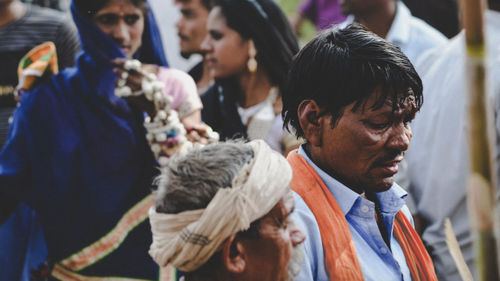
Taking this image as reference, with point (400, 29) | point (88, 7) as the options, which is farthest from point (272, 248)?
point (400, 29)

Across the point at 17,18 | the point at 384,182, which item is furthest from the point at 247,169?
the point at 17,18

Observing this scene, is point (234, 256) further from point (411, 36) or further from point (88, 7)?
point (411, 36)

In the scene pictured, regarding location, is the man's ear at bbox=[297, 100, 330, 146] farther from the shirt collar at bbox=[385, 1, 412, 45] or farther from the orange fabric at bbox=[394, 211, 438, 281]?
the shirt collar at bbox=[385, 1, 412, 45]

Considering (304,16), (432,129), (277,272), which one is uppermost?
(277,272)

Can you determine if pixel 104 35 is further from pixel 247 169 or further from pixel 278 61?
pixel 247 169

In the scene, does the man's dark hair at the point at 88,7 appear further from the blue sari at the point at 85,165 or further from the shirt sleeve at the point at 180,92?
the shirt sleeve at the point at 180,92

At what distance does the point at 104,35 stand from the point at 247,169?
Result: 2.15 m

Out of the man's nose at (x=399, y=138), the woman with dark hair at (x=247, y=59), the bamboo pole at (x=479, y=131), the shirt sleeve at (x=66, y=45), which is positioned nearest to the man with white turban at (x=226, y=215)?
the man's nose at (x=399, y=138)

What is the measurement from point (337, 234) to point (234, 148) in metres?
0.43

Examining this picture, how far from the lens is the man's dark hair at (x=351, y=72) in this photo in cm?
198

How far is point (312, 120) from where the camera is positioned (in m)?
2.11

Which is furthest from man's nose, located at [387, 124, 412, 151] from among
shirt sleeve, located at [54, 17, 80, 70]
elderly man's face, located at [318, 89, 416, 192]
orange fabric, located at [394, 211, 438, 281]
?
shirt sleeve, located at [54, 17, 80, 70]

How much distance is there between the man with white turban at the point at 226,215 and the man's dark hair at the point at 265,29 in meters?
2.60

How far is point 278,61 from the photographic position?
4.30 metres
